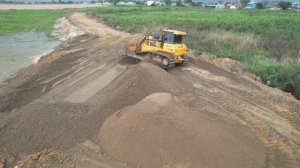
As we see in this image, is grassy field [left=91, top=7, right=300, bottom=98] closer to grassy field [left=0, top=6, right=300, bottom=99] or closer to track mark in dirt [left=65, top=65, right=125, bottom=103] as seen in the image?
grassy field [left=0, top=6, right=300, bottom=99]

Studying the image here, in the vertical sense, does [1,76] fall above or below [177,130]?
below

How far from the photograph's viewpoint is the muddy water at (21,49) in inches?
925

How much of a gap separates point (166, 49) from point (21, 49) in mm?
16689

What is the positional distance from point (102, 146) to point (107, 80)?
6.24 m

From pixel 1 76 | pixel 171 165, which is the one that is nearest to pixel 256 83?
pixel 171 165

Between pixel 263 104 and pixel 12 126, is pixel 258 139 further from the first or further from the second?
pixel 12 126

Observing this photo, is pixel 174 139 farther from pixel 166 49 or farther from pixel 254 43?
pixel 254 43

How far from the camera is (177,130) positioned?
9641 mm

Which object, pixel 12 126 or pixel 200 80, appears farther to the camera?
pixel 200 80

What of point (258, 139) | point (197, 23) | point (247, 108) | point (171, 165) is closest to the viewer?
point (171, 165)

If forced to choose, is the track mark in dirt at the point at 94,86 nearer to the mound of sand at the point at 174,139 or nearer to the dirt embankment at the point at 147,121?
the dirt embankment at the point at 147,121

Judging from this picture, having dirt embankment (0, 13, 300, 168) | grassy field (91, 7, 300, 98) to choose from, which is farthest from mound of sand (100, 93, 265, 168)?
grassy field (91, 7, 300, 98)

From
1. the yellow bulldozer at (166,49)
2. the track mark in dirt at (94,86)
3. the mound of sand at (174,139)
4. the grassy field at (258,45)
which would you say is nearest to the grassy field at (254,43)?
the grassy field at (258,45)

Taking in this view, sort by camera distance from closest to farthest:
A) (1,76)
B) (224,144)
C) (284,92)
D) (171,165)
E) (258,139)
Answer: (171,165), (224,144), (258,139), (284,92), (1,76)
